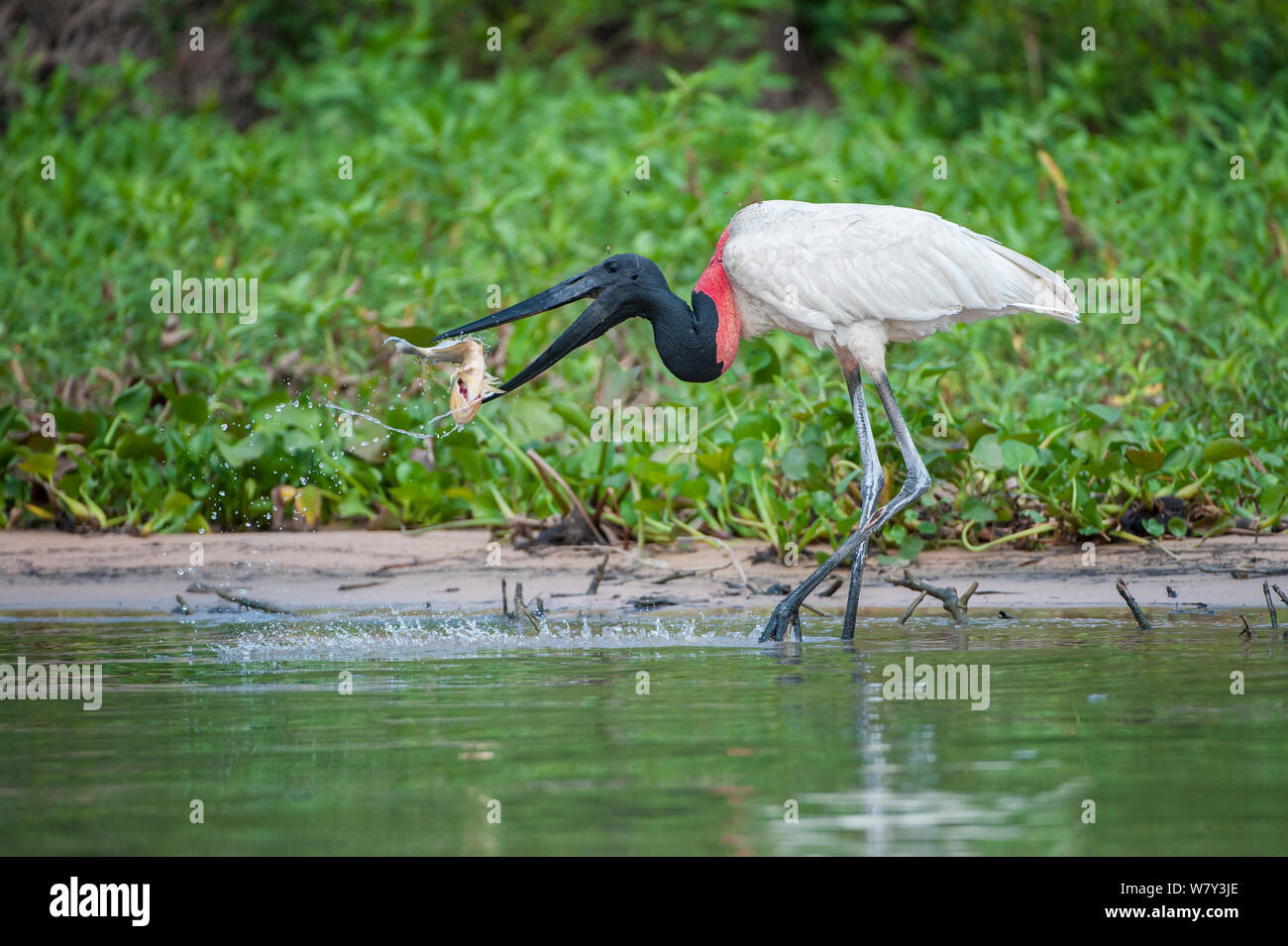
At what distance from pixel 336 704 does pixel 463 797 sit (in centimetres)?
121

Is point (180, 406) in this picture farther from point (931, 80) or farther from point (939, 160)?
point (931, 80)

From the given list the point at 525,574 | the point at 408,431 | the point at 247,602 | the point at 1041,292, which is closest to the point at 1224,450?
the point at 1041,292

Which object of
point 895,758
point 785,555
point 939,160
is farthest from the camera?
point 939,160

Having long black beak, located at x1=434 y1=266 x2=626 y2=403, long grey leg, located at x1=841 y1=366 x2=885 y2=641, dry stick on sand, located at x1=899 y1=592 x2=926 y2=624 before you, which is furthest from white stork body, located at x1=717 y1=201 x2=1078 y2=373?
dry stick on sand, located at x1=899 y1=592 x2=926 y2=624

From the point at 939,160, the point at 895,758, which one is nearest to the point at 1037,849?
the point at 895,758

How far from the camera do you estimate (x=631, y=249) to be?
9.87 meters

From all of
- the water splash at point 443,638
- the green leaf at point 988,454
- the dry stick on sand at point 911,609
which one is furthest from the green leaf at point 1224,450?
the water splash at point 443,638

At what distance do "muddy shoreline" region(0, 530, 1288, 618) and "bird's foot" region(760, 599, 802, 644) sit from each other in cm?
52

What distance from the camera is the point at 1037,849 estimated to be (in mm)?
3115

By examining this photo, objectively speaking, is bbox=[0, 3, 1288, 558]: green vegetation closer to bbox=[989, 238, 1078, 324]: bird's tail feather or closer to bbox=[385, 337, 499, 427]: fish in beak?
bbox=[989, 238, 1078, 324]: bird's tail feather

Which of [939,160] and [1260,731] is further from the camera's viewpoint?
[939,160]

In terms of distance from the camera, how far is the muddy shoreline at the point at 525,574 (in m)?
6.47

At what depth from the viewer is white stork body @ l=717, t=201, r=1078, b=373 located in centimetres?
609
